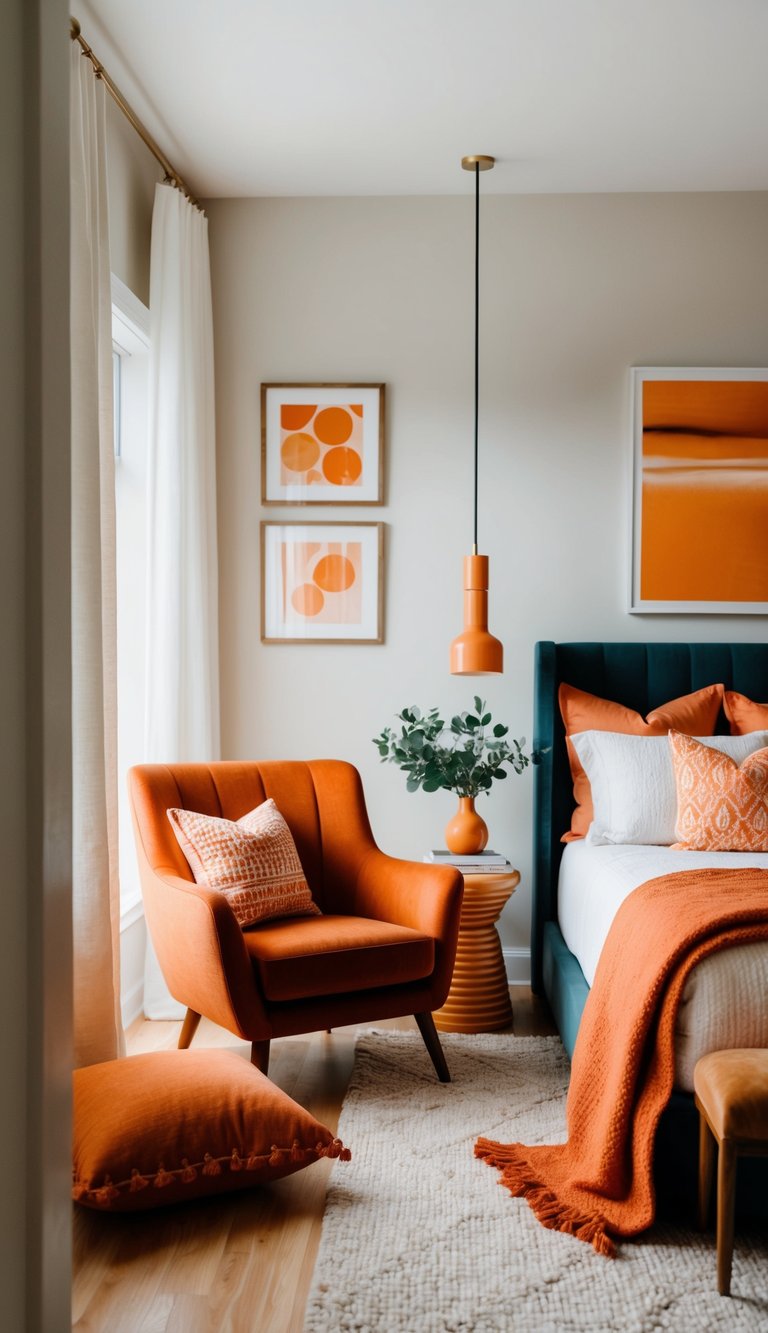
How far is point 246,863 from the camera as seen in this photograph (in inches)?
122

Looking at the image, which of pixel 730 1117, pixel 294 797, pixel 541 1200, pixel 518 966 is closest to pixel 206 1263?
pixel 541 1200

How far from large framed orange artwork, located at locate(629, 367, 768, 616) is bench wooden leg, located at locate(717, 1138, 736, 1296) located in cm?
242

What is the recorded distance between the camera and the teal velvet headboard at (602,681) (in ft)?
13.0

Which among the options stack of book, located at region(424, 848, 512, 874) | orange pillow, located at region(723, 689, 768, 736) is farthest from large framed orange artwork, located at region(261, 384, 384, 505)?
orange pillow, located at region(723, 689, 768, 736)

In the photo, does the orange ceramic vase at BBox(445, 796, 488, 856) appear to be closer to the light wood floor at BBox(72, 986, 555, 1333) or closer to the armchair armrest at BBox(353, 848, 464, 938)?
the armchair armrest at BBox(353, 848, 464, 938)

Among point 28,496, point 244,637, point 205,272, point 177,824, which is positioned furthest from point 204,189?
point 28,496

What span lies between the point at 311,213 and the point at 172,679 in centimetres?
187

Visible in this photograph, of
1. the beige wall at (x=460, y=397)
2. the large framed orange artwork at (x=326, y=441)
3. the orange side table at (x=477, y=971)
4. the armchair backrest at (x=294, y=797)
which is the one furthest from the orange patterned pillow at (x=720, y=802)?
the large framed orange artwork at (x=326, y=441)

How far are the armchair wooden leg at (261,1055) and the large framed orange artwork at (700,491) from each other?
7.05 ft

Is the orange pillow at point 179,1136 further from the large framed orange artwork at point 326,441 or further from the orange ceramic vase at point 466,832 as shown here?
the large framed orange artwork at point 326,441

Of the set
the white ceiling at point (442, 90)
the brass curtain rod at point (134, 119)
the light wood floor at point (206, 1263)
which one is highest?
the white ceiling at point (442, 90)

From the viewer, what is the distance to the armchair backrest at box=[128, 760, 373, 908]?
330cm

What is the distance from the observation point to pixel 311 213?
4207 millimetres

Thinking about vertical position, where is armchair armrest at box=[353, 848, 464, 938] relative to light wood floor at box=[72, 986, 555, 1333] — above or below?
above
